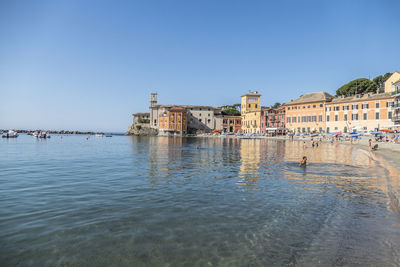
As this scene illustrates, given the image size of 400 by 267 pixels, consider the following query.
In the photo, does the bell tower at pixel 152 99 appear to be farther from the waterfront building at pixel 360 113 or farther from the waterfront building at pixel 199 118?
the waterfront building at pixel 360 113

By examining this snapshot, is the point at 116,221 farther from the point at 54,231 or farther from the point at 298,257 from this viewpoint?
the point at 298,257

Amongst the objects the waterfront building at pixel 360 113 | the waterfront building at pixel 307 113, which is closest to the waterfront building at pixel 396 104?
the waterfront building at pixel 360 113

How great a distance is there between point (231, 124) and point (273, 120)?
1420 inches

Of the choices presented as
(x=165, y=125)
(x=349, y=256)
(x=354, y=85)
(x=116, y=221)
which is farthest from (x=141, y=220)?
(x=165, y=125)

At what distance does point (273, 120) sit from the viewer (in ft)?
313

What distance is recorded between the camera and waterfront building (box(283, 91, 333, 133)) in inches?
2928

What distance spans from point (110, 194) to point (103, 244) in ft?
17.5

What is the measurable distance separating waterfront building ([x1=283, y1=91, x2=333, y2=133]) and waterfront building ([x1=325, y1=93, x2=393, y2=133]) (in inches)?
72.8

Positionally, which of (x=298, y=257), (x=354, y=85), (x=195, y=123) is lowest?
(x=298, y=257)

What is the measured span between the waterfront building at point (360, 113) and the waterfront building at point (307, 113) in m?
1.85

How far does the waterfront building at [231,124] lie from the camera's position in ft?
422

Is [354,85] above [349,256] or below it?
above

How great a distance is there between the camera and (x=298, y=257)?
5711mm

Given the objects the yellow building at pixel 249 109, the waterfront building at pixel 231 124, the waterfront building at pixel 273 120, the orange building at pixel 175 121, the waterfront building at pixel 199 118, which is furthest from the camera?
the waterfront building at pixel 199 118
